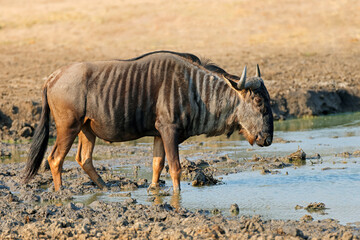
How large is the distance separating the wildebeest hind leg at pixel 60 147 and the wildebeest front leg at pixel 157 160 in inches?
40.6

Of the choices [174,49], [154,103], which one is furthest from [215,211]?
[174,49]

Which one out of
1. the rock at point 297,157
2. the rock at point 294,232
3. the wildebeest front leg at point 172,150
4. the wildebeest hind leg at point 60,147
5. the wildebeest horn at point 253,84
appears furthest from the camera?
the rock at point 297,157

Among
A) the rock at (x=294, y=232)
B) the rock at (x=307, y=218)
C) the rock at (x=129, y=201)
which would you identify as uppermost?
the rock at (x=294, y=232)

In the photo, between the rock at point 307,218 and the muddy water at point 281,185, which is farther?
the muddy water at point 281,185

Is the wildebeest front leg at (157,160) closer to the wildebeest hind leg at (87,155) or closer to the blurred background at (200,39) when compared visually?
the wildebeest hind leg at (87,155)

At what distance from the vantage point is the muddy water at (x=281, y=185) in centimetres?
649

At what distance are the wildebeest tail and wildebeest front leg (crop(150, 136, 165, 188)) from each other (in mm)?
1414

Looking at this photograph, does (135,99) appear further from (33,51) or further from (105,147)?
(33,51)

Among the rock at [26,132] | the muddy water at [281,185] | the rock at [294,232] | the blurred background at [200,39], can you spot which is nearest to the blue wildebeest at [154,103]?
the muddy water at [281,185]

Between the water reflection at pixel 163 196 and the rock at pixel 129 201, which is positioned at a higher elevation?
the rock at pixel 129 201

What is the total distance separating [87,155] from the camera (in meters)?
8.02

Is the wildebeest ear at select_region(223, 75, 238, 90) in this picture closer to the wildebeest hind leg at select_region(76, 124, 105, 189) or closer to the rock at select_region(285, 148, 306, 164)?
the wildebeest hind leg at select_region(76, 124, 105, 189)

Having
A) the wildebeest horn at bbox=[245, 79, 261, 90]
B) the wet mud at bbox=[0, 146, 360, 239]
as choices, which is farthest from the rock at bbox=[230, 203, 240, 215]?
the wildebeest horn at bbox=[245, 79, 261, 90]

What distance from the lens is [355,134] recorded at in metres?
12.6
